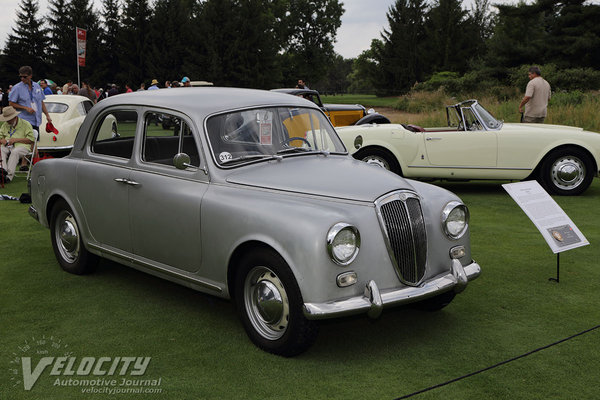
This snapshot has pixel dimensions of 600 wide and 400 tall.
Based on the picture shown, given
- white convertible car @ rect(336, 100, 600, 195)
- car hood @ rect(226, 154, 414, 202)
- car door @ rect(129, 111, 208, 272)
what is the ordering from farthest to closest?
1. white convertible car @ rect(336, 100, 600, 195)
2. car door @ rect(129, 111, 208, 272)
3. car hood @ rect(226, 154, 414, 202)

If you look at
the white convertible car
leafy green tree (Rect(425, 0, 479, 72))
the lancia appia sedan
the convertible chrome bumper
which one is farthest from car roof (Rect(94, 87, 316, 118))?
leafy green tree (Rect(425, 0, 479, 72))

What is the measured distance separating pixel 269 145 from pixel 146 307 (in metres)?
1.67

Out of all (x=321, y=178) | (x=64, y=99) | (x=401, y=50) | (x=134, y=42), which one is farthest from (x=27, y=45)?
(x=321, y=178)

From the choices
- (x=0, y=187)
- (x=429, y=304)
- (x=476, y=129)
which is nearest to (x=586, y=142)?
(x=476, y=129)

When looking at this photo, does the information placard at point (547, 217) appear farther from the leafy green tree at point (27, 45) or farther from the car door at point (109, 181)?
the leafy green tree at point (27, 45)

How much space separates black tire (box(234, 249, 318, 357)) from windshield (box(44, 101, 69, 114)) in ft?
38.7

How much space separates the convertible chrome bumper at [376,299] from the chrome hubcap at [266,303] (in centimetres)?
32

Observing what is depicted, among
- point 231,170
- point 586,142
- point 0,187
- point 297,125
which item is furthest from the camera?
point 0,187

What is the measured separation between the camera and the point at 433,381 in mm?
3775

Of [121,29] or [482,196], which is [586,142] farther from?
[121,29]

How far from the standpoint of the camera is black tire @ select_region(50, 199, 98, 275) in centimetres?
592

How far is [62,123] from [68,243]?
8.97 metres

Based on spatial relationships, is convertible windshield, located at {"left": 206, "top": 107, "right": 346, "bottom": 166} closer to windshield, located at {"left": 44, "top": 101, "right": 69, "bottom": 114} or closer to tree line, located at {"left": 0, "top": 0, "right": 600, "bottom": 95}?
windshield, located at {"left": 44, "top": 101, "right": 69, "bottom": 114}

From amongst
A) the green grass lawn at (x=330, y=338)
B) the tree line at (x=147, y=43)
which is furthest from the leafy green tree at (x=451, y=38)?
the green grass lawn at (x=330, y=338)
